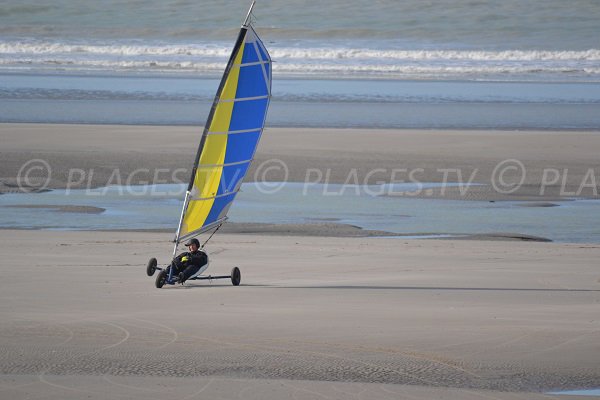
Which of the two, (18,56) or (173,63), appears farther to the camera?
(18,56)

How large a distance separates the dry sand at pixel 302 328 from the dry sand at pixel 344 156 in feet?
17.7

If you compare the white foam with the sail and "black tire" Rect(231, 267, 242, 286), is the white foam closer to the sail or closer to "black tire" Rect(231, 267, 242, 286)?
the sail

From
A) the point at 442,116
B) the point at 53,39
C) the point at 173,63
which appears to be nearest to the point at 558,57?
the point at 173,63

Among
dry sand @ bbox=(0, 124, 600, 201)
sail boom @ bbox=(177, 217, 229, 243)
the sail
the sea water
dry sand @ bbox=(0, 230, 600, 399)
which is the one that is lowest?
dry sand @ bbox=(0, 230, 600, 399)

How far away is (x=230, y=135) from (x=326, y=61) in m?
34.2

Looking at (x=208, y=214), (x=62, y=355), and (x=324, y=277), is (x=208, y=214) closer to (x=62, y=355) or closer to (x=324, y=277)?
(x=324, y=277)

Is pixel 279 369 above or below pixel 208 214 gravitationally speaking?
below

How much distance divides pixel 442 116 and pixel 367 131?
351 centimetres

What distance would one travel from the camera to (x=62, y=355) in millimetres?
5738

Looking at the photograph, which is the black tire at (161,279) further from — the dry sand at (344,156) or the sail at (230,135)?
the dry sand at (344,156)

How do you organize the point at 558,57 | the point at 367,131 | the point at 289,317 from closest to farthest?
the point at 289,317, the point at 367,131, the point at 558,57

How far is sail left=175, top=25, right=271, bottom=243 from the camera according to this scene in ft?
26.7

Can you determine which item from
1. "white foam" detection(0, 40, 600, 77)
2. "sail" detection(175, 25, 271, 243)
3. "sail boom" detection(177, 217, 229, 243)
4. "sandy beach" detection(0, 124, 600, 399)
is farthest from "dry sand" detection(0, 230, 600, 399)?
"white foam" detection(0, 40, 600, 77)

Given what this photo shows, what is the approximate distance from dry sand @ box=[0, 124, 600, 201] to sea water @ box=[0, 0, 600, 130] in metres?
1.97
